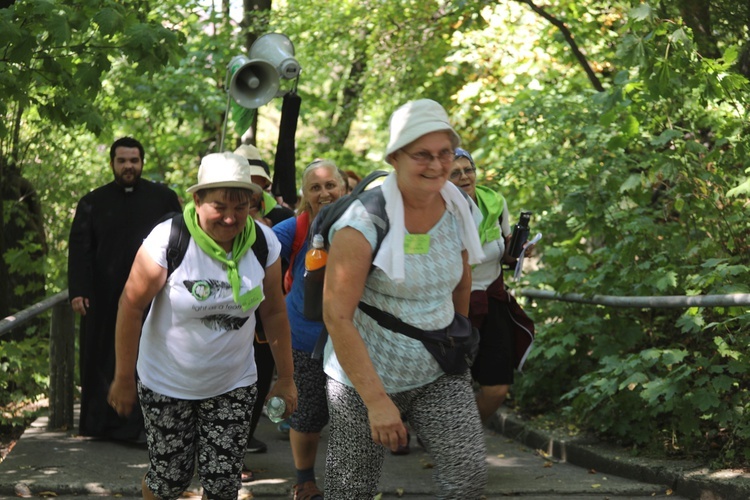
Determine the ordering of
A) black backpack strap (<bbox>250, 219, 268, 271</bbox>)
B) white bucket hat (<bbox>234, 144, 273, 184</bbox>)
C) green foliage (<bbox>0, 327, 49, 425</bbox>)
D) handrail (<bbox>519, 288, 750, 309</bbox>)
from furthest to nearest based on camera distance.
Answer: green foliage (<bbox>0, 327, 49, 425</bbox>) < white bucket hat (<bbox>234, 144, 273, 184</bbox>) < handrail (<bbox>519, 288, 750, 309</bbox>) < black backpack strap (<bbox>250, 219, 268, 271</bbox>)

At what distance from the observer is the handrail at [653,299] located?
599 centimetres

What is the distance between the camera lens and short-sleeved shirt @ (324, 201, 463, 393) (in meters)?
3.96

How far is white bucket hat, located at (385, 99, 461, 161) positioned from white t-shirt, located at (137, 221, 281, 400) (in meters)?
1.00

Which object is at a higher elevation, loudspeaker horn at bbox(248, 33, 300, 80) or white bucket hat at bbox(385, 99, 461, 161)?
loudspeaker horn at bbox(248, 33, 300, 80)

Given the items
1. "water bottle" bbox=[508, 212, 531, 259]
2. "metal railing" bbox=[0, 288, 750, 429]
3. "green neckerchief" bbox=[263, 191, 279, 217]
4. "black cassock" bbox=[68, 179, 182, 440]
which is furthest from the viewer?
"metal railing" bbox=[0, 288, 750, 429]

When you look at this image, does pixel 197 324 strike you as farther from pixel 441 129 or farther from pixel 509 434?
pixel 509 434

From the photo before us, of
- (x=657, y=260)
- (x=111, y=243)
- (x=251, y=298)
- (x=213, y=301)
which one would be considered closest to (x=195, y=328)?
(x=213, y=301)

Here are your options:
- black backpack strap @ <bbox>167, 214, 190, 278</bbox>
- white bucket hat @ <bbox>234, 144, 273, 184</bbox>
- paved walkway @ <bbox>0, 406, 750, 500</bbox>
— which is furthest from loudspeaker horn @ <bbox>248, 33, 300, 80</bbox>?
black backpack strap @ <bbox>167, 214, 190, 278</bbox>

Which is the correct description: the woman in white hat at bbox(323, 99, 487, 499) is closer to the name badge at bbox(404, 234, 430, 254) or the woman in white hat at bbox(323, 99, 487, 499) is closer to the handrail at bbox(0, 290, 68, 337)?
the name badge at bbox(404, 234, 430, 254)

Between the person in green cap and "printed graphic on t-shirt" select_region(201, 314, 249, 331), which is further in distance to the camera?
the person in green cap

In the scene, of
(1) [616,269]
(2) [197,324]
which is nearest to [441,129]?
(2) [197,324]

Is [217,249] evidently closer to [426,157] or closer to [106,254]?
[426,157]

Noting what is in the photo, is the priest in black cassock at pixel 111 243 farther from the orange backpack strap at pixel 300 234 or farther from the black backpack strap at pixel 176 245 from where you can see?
the black backpack strap at pixel 176 245

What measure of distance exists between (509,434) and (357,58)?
1117 cm
